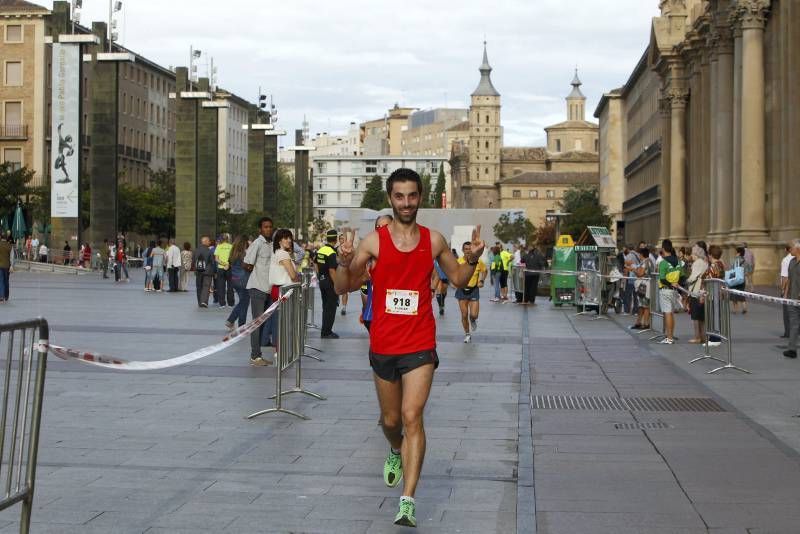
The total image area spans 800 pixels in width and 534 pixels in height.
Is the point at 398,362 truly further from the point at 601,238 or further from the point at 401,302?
the point at 601,238

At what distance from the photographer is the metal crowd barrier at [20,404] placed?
20.8 ft

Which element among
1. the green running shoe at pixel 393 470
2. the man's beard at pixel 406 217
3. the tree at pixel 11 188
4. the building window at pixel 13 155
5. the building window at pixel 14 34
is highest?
the building window at pixel 14 34

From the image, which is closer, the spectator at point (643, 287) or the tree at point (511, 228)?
the spectator at point (643, 287)

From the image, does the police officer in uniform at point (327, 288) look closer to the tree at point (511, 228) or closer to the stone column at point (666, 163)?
the stone column at point (666, 163)

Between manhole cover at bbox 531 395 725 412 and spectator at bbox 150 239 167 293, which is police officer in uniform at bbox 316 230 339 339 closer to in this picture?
manhole cover at bbox 531 395 725 412

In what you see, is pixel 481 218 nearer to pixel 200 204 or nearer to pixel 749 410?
pixel 200 204

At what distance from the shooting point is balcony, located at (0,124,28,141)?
98938 millimetres

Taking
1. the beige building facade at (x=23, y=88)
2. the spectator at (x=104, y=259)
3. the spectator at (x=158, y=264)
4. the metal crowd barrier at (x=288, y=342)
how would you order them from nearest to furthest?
the metal crowd barrier at (x=288, y=342)
the spectator at (x=158, y=264)
the spectator at (x=104, y=259)
the beige building facade at (x=23, y=88)

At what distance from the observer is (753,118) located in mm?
42125

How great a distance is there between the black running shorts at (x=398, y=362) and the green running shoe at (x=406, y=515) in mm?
699

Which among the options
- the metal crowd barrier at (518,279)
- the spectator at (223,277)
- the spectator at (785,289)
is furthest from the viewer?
the metal crowd barrier at (518,279)

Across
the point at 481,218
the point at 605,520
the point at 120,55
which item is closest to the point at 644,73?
the point at 481,218

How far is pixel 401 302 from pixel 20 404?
2029 mm

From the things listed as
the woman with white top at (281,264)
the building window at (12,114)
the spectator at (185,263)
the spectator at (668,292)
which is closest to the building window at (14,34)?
the building window at (12,114)
